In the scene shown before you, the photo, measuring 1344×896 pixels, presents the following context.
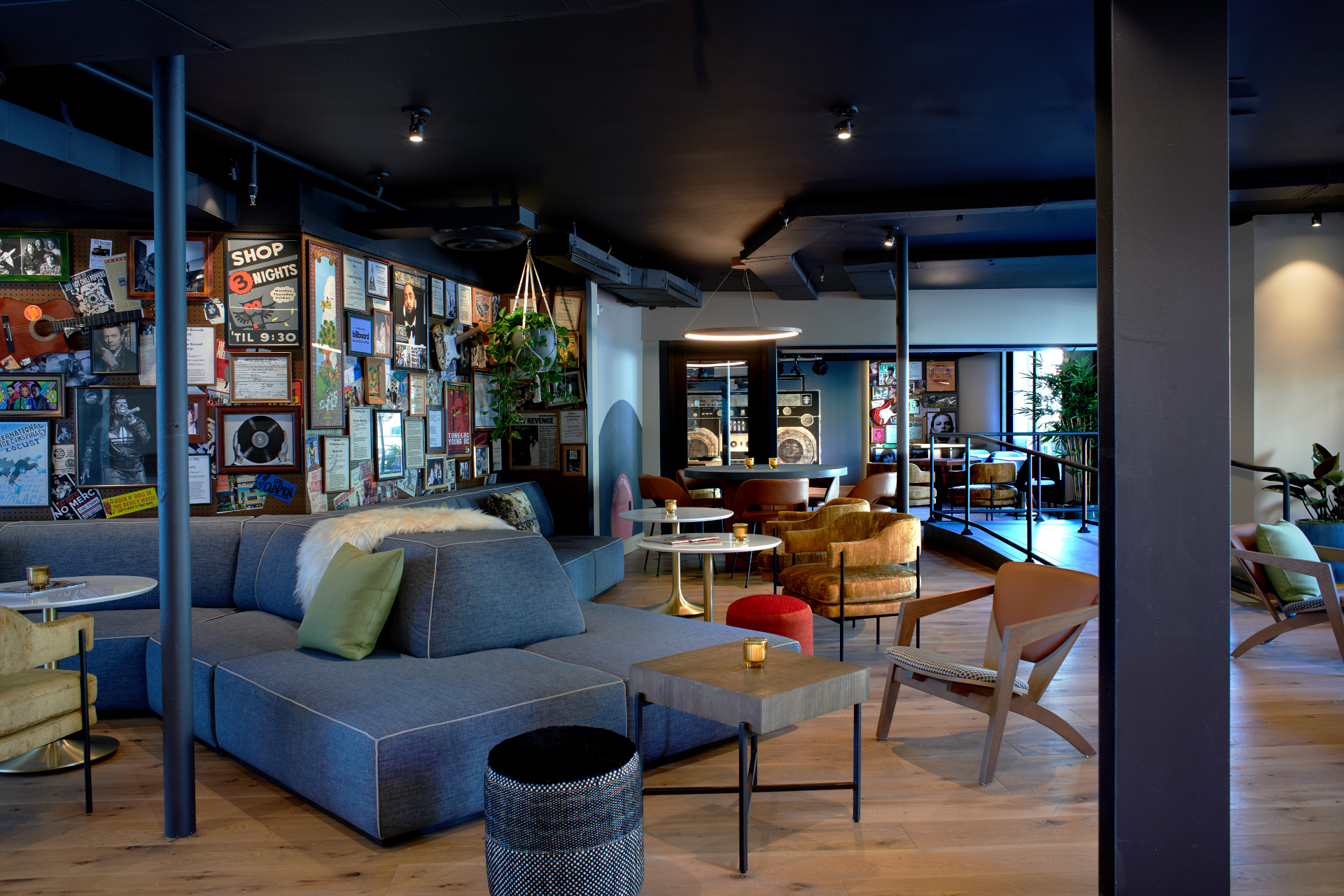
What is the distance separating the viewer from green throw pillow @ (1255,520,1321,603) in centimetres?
509

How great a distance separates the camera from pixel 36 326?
5.15 meters

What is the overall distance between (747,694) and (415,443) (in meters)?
4.54

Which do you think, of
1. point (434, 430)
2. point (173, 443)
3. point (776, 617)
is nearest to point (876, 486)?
point (776, 617)

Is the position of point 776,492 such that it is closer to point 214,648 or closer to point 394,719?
point 214,648

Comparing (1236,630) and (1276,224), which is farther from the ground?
(1276,224)

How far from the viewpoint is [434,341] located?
6.82 meters

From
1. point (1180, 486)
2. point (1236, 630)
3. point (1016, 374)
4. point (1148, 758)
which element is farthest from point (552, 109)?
point (1016, 374)

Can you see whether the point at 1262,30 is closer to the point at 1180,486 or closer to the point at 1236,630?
the point at 1180,486

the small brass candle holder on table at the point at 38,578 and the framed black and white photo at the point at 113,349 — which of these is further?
the framed black and white photo at the point at 113,349

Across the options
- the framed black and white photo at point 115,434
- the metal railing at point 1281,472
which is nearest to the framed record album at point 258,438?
the framed black and white photo at point 115,434

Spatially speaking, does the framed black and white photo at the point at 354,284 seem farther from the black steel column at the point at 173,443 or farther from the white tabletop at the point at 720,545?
the black steel column at the point at 173,443

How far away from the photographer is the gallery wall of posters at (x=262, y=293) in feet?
17.4

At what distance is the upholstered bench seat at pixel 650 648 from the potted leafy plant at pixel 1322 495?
16.0 ft

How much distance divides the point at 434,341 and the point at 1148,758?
19.2ft
